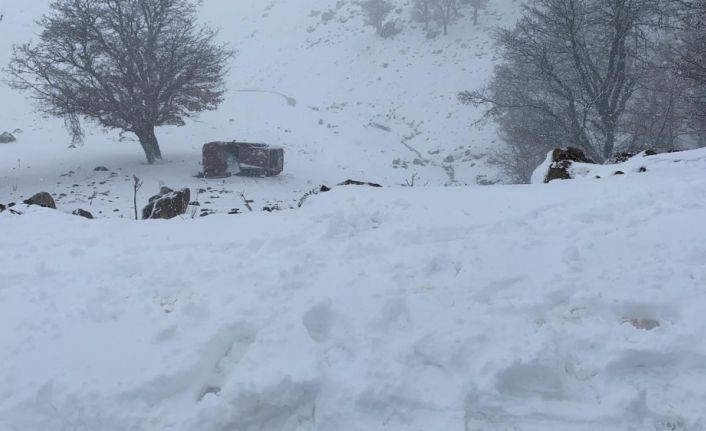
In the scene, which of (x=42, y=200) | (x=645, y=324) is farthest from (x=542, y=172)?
(x=42, y=200)

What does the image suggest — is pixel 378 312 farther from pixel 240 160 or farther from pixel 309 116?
pixel 309 116

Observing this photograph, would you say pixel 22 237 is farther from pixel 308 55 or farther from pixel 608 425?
pixel 308 55

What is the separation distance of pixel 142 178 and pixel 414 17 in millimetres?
34168

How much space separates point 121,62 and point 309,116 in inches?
560

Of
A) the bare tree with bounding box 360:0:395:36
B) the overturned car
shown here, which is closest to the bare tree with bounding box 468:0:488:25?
the bare tree with bounding box 360:0:395:36

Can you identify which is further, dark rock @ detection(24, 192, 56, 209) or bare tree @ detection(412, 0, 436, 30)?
bare tree @ detection(412, 0, 436, 30)

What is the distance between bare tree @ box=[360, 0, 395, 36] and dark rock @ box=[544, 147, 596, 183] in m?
37.5

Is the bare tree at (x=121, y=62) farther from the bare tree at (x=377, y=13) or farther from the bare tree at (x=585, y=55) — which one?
the bare tree at (x=377, y=13)

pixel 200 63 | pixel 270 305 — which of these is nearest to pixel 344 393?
pixel 270 305

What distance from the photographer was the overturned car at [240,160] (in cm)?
1711

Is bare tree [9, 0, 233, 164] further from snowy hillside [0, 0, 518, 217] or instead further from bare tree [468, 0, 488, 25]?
bare tree [468, 0, 488, 25]

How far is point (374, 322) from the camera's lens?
11.2ft

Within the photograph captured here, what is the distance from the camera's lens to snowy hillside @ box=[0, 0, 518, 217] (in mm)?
16719

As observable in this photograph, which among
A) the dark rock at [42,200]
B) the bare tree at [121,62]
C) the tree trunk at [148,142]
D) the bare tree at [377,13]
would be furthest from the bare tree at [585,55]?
the bare tree at [377,13]
